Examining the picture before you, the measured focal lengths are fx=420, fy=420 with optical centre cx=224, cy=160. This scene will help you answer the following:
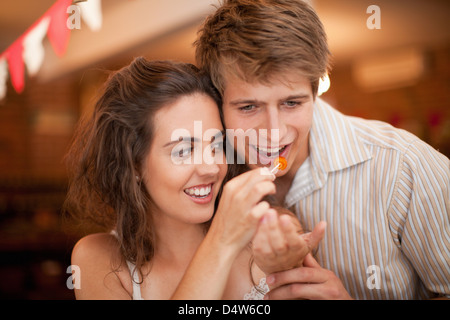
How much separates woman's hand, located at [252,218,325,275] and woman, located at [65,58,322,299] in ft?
0.24

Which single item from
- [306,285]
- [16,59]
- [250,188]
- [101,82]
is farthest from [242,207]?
[16,59]

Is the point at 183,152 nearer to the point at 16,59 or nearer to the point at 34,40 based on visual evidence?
the point at 34,40

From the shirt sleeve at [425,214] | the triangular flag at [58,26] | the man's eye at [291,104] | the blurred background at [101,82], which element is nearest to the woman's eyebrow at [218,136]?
the man's eye at [291,104]

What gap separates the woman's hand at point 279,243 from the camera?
0.89 m

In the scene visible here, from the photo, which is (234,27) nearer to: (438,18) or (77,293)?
(77,293)

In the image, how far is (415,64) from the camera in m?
4.68

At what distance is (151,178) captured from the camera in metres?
1.30

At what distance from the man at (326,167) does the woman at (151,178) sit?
13 centimetres

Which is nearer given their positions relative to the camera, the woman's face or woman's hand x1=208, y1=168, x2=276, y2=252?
woman's hand x1=208, y1=168, x2=276, y2=252

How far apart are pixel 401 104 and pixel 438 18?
1371 mm

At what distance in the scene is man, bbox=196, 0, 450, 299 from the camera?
1.21 m

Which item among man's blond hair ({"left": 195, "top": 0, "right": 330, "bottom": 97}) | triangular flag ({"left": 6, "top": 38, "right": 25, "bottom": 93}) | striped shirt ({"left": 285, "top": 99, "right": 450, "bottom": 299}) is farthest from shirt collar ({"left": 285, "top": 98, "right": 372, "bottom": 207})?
triangular flag ({"left": 6, "top": 38, "right": 25, "bottom": 93})

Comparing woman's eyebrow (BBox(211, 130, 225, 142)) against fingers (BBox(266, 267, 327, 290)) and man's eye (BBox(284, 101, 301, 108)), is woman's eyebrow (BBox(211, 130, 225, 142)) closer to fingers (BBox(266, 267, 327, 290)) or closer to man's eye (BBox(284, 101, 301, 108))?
man's eye (BBox(284, 101, 301, 108))
